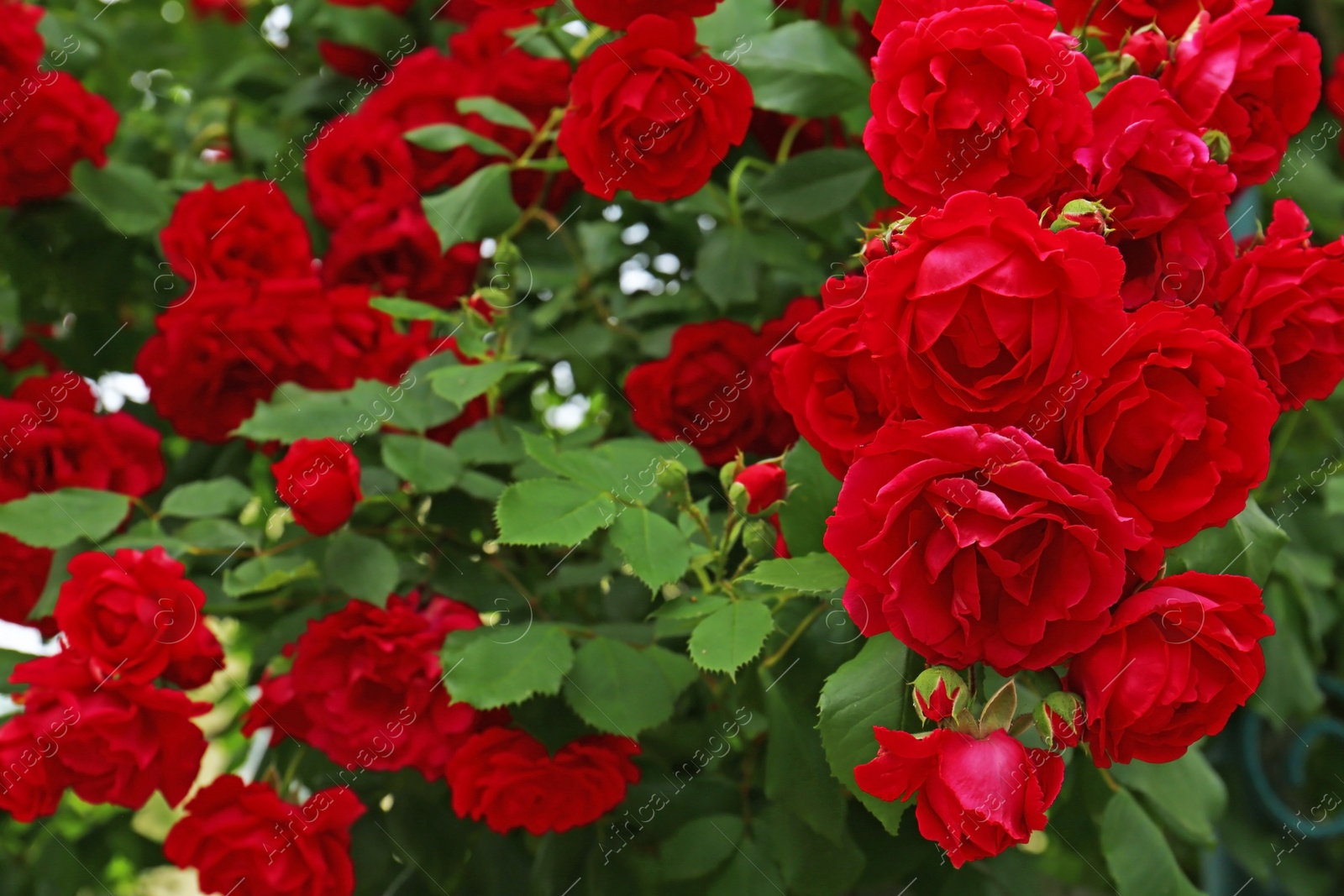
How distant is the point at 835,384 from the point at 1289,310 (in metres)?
0.22

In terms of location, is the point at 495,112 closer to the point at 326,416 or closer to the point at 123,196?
the point at 326,416

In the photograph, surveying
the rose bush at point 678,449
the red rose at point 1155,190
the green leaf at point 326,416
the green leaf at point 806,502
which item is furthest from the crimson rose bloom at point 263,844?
the red rose at point 1155,190

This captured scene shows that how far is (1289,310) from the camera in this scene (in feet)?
1.73

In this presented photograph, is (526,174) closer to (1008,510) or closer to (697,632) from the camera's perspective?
(697,632)

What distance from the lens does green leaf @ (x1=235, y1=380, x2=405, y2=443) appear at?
2.51ft

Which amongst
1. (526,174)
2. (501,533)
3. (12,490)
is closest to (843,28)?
(526,174)

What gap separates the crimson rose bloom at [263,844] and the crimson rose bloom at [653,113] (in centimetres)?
44

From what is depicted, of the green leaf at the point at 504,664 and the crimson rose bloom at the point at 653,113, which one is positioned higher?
the crimson rose bloom at the point at 653,113

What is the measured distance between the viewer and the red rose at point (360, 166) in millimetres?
934

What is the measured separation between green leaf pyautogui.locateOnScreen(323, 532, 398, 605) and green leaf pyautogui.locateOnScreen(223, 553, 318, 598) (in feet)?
0.09

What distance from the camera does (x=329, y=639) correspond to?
0.73 meters

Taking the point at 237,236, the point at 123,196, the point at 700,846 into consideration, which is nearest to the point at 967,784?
the point at 700,846

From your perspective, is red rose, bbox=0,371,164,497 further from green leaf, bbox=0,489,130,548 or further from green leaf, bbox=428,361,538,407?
green leaf, bbox=428,361,538,407

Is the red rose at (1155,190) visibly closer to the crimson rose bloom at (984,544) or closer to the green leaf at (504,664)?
the crimson rose bloom at (984,544)
